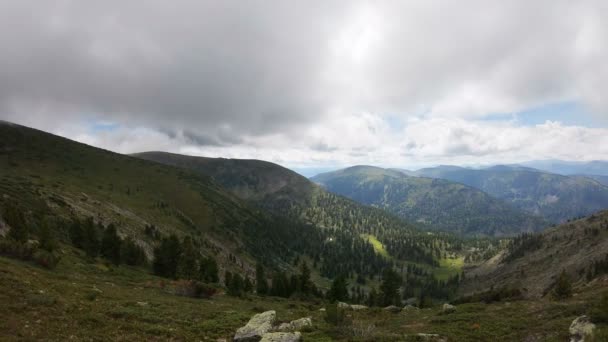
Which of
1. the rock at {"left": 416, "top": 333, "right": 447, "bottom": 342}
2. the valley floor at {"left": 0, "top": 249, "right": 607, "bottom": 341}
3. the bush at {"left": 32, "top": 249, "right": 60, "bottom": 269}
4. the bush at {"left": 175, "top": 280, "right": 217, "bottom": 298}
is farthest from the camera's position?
the bush at {"left": 175, "top": 280, "right": 217, "bottom": 298}

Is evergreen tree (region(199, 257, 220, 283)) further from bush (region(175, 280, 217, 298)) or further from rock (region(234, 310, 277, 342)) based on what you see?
rock (region(234, 310, 277, 342))

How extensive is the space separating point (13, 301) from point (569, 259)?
223m

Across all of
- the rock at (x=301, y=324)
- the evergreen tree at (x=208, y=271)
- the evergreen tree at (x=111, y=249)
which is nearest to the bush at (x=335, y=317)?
the rock at (x=301, y=324)

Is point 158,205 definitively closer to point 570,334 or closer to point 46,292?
point 46,292

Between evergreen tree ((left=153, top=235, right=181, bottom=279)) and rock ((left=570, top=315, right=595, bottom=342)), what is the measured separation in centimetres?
6969

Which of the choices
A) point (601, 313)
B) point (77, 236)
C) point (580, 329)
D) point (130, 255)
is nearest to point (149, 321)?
point (580, 329)

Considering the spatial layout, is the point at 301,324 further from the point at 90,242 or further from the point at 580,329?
the point at 90,242

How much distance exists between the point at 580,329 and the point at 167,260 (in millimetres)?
72505

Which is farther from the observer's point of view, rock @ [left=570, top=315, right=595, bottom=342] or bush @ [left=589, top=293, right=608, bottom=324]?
bush @ [left=589, top=293, right=608, bottom=324]

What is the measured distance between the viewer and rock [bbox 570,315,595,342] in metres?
20.7

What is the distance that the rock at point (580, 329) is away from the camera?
813 inches

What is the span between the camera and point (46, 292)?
87.8 feet

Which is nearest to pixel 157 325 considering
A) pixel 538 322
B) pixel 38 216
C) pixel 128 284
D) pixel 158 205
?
pixel 128 284

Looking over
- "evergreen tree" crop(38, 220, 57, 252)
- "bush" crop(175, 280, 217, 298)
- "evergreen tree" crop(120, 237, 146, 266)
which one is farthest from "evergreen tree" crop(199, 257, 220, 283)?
"evergreen tree" crop(38, 220, 57, 252)
